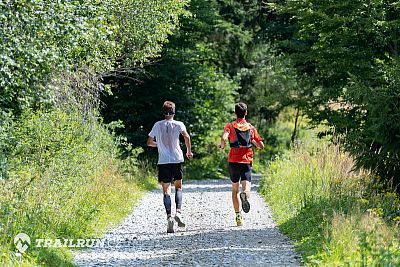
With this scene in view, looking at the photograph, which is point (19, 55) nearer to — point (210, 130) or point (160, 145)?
point (160, 145)

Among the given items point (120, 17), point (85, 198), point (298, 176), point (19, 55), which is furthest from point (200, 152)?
point (19, 55)

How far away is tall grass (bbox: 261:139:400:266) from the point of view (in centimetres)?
948

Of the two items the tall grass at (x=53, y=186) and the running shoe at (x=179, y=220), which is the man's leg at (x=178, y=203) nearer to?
the running shoe at (x=179, y=220)

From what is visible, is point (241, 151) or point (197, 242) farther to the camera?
point (241, 151)

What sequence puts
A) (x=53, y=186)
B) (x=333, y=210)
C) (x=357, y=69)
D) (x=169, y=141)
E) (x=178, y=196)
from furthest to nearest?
(x=357, y=69) → (x=178, y=196) → (x=169, y=141) → (x=53, y=186) → (x=333, y=210)

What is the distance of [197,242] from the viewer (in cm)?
1222

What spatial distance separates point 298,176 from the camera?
17859mm

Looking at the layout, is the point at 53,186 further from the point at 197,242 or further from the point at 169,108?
the point at 197,242

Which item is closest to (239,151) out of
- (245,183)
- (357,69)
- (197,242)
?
(245,183)
